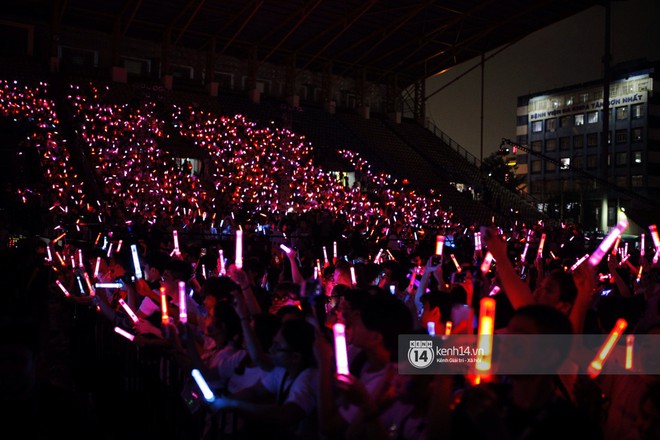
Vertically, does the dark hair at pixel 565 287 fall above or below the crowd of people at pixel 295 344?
above

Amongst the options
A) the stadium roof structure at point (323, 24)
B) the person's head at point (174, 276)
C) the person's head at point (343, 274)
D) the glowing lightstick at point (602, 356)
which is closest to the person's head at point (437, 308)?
the person's head at point (343, 274)

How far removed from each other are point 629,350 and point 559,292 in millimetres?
816

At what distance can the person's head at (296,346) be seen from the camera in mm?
3506

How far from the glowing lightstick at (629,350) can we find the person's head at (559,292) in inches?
24.6

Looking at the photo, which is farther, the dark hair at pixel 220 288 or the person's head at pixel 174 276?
the person's head at pixel 174 276

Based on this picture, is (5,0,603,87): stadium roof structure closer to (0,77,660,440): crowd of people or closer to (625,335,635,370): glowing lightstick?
(0,77,660,440): crowd of people

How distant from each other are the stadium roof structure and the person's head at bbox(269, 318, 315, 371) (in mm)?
23774

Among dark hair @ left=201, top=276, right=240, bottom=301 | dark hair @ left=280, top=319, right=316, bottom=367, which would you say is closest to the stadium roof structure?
dark hair @ left=201, top=276, right=240, bottom=301

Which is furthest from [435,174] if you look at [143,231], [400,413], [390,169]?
[400,413]

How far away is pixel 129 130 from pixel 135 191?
3.00 metres

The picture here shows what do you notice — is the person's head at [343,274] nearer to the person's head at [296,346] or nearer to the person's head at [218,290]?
the person's head at [218,290]

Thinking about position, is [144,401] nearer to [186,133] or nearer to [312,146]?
[186,133]

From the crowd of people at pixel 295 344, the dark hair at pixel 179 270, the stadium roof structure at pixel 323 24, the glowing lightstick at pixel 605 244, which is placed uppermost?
the stadium roof structure at pixel 323 24

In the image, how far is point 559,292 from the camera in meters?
4.26
